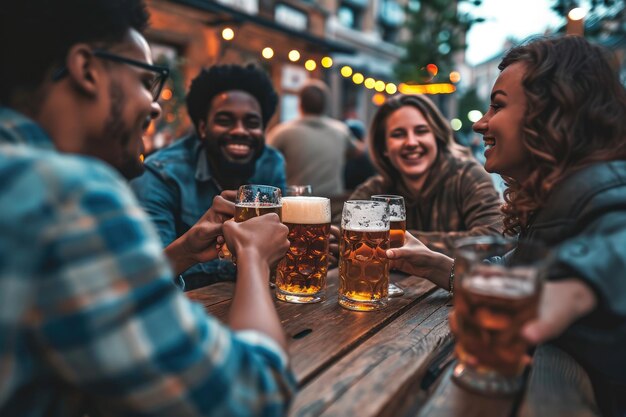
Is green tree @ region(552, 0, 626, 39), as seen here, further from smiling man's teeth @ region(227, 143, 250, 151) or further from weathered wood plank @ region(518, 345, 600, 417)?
weathered wood plank @ region(518, 345, 600, 417)

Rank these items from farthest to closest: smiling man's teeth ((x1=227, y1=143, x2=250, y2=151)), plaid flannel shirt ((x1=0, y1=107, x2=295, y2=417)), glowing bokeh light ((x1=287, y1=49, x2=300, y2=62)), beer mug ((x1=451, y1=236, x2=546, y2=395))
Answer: glowing bokeh light ((x1=287, y1=49, x2=300, y2=62)) < smiling man's teeth ((x1=227, y1=143, x2=250, y2=151)) < beer mug ((x1=451, y1=236, x2=546, y2=395)) < plaid flannel shirt ((x1=0, y1=107, x2=295, y2=417))

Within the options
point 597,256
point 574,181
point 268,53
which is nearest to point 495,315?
point 597,256

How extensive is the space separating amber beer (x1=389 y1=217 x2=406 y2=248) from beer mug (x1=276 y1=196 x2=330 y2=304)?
296mm

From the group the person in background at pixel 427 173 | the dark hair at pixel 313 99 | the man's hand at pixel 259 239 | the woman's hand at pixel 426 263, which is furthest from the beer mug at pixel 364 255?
the dark hair at pixel 313 99

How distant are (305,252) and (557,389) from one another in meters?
0.78

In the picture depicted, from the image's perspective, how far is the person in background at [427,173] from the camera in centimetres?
260

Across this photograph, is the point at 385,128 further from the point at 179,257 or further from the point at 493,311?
the point at 493,311

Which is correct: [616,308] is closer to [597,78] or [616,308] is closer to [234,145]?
[597,78]

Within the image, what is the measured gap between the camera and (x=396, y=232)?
1732mm

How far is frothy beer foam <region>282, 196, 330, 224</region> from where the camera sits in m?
1.49

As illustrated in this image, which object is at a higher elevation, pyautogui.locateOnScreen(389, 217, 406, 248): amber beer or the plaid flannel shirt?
the plaid flannel shirt

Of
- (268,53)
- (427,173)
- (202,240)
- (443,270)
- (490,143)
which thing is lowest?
(443,270)

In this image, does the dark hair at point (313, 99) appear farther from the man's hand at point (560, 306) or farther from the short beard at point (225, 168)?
the man's hand at point (560, 306)

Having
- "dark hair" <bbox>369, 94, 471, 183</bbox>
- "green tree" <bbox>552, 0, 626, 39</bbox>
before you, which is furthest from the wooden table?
"green tree" <bbox>552, 0, 626, 39</bbox>
